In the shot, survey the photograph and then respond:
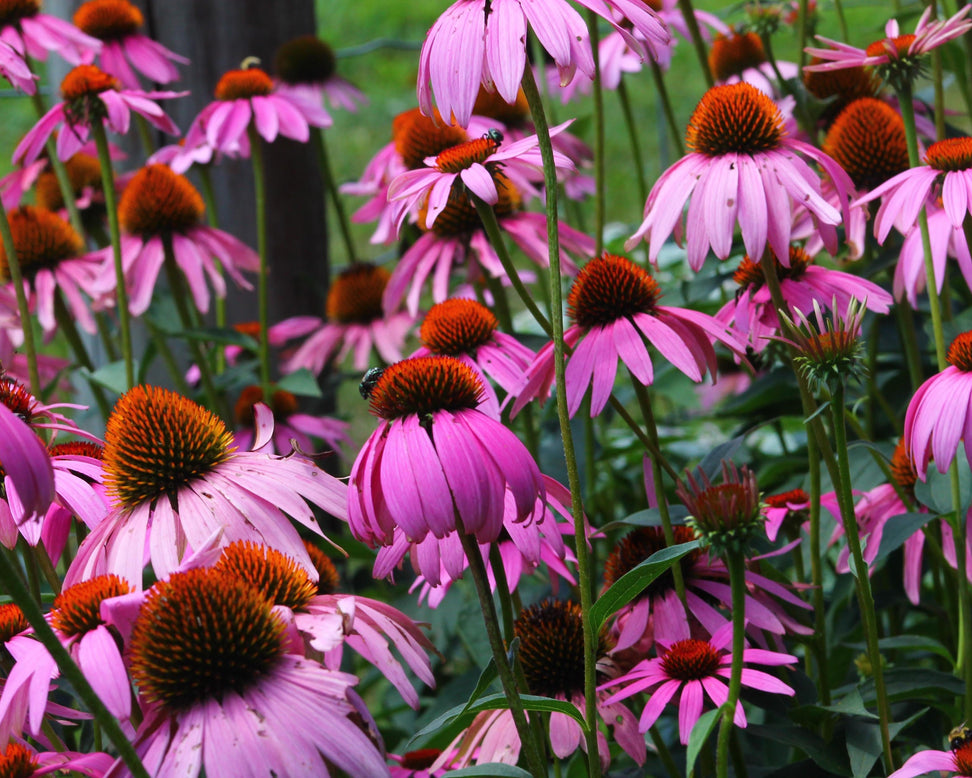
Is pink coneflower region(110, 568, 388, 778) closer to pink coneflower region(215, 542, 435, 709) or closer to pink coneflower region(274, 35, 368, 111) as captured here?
pink coneflower region(215, 542, 435, 709)

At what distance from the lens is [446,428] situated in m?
0.62

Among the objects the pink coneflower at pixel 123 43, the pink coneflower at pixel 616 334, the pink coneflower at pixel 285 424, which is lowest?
the pink coneflower at pixel 285 424

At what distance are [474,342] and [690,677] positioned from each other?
14.1 inches

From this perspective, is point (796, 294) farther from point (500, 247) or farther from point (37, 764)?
point (37, 764)

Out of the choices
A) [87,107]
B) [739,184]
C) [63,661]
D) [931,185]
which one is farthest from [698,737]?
[87,107]

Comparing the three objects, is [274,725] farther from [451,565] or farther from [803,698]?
[803,698]

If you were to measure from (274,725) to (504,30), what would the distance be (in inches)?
15.3

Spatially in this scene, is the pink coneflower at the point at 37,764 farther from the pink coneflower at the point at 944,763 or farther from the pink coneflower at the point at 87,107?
the pink coneflower at the point at 87,107

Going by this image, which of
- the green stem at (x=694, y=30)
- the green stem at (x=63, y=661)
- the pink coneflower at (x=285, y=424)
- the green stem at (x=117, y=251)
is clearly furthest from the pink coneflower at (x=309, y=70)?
the green stem at (x=63, y=661)

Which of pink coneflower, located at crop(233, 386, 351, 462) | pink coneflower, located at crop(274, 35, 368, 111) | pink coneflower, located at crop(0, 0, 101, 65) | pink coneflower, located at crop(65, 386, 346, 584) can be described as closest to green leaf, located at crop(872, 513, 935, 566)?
pink coneflower, located at crop(65, 386, 346, 584)

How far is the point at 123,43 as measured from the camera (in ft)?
4.99

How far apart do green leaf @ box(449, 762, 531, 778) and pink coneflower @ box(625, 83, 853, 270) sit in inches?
14.5

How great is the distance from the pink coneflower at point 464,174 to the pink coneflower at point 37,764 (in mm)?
381

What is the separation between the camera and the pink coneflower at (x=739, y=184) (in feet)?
2.48
